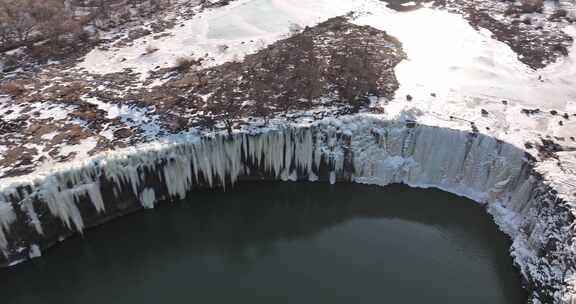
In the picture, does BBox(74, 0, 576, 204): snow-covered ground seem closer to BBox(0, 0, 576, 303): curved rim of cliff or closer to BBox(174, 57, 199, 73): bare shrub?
BBox(0, 0, 576, 303): curved rim of cliff

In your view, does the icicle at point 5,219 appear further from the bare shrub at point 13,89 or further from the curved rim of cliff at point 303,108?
the bare shrub at point 13,89

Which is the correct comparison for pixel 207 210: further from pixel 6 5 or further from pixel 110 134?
pixel 6 5

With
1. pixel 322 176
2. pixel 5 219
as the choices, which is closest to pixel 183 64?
pixel 322 176

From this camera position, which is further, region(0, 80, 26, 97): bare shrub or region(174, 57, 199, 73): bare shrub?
region(174, 57, 199, 73): bare shrub

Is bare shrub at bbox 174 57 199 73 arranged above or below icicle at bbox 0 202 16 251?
above

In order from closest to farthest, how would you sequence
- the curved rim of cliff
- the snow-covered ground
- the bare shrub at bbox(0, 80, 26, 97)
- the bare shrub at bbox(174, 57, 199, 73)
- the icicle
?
the icicle → the curved rim of cliff → the snow-covered ground → the bare shrub at bbox(0, 80, 26, 97) → the bare shrub at bbox(174, 57, 199, 73)

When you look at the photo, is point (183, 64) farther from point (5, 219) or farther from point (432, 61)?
point (432, 61)

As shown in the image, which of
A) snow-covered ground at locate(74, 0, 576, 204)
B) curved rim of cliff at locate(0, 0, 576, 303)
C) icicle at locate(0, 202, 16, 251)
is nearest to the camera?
icicle at locate(0, 202, 16, 251)

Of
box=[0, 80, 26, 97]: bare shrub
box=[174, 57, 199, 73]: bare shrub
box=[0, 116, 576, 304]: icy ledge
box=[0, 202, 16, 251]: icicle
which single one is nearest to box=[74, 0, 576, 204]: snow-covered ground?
box=[174, 57, 199, 73]: bare shrub
